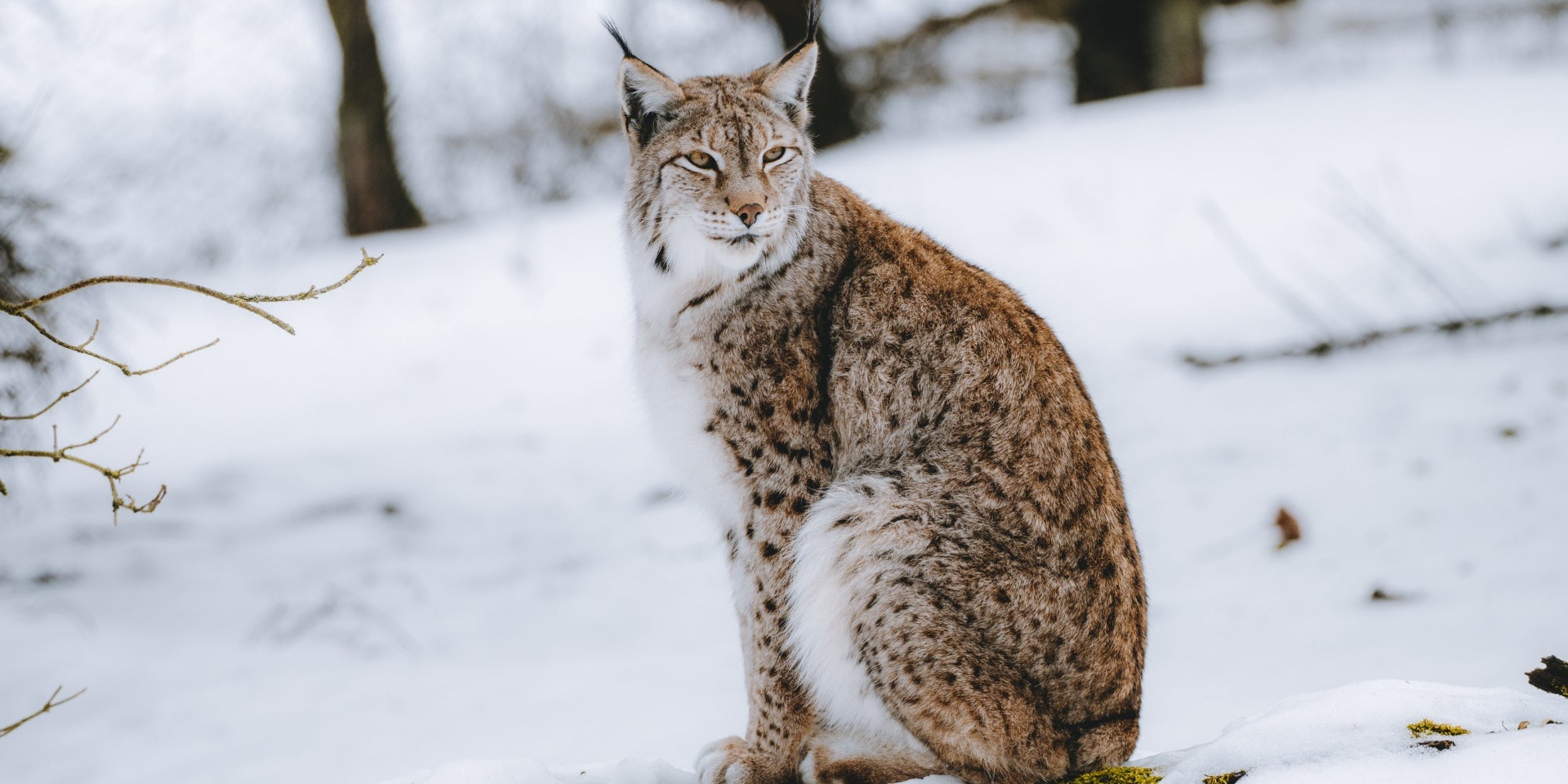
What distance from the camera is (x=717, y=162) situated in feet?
11.6

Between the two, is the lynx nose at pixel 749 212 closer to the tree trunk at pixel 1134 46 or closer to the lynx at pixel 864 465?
the lynx at pixel 864 465

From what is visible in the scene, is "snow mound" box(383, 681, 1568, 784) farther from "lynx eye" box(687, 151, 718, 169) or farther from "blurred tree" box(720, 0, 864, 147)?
"blurred tree" box(720, 0, 864, 147)

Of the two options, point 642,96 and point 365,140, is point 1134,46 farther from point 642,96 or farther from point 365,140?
point 642,96

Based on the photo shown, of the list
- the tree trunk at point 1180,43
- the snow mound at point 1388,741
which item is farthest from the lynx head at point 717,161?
the tree trunk at point 1180,43

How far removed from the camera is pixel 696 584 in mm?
5547

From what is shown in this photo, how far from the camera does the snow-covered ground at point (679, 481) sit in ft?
13.8

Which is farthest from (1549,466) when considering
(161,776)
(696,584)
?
(161,776)

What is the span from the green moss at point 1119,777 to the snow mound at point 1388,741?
6 cm

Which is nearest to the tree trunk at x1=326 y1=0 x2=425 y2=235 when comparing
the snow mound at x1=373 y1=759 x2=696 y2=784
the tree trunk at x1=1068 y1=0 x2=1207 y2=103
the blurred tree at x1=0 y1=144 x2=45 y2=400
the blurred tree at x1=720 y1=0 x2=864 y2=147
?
the blurred tree at x1=720 y1=0 x2=864 y2=147

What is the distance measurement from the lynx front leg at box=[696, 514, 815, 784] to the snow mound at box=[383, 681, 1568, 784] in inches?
17.0

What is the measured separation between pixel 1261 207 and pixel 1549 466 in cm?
302

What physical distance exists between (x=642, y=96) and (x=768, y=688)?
5.67 ft

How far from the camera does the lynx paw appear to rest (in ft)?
10.9

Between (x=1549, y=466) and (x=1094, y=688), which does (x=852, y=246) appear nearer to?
(x=1094, y=688)
